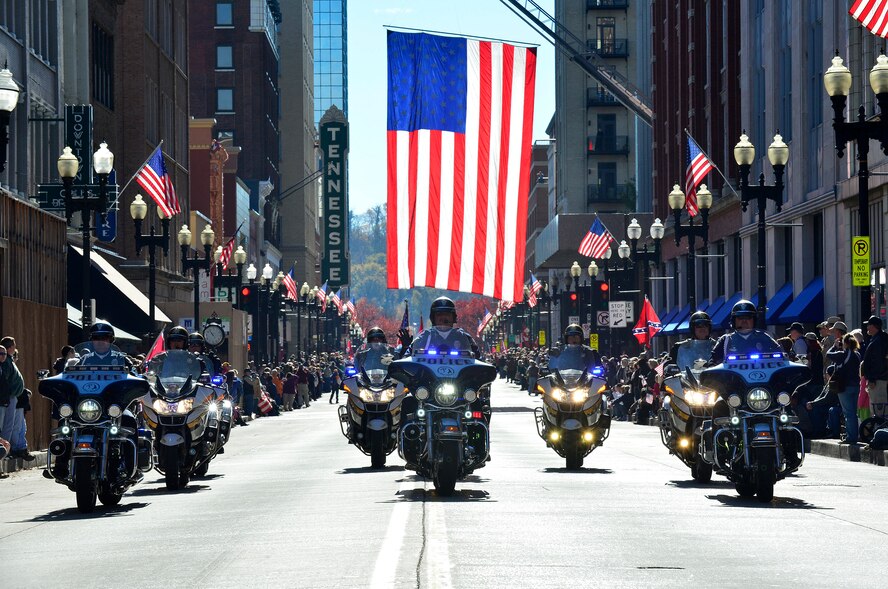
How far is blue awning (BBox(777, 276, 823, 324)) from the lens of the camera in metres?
45.1

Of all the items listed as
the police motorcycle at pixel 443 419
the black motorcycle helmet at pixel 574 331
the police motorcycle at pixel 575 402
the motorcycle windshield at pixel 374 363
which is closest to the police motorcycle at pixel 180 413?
the motorcycle windshield at pixel 374 363

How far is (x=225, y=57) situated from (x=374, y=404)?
101 metres

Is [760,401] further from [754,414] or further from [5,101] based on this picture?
[5,101]

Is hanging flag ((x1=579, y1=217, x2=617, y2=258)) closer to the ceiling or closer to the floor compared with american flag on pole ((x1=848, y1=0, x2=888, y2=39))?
closer to the floor

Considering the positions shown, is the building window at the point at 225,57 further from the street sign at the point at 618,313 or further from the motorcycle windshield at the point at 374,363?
the motorcycle windshield at the point at 374,363

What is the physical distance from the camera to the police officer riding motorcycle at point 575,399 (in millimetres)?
21719

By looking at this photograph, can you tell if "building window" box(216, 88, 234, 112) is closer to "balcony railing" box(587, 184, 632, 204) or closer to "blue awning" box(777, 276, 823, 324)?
"balcony railing" box(587, 184, 632, 204)

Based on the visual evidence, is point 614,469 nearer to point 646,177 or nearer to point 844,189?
point 844,189

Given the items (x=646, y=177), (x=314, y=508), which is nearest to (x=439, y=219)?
(x=314, y=508)

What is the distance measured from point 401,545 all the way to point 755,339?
243 inches

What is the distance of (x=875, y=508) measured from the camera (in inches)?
635

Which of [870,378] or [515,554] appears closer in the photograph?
[515,554]

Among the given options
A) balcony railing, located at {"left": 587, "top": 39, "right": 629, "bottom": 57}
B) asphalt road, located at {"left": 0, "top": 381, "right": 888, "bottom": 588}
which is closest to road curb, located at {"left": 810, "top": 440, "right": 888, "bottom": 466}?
asphalt road, located at {"left": 0, "top": 381, "right": 888, "bottom": 588}

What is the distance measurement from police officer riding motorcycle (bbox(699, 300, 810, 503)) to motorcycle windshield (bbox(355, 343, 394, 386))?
663 centimetres
